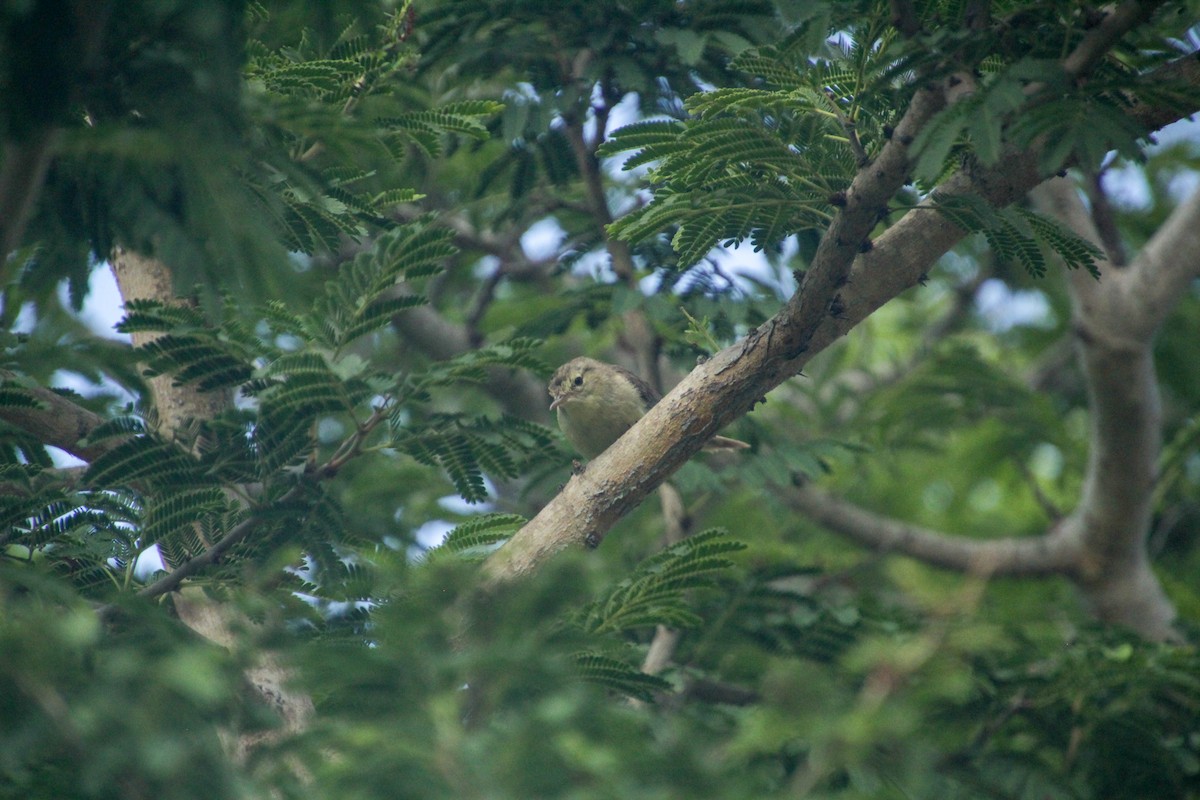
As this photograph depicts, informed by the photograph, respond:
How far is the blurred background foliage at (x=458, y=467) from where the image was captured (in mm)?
2260

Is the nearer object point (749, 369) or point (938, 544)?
point (749, 369)

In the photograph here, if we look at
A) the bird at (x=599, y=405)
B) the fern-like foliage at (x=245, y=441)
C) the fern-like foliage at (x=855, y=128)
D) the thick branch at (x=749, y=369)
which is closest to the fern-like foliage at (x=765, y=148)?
the fern-like foliage at (x=855, y=128)

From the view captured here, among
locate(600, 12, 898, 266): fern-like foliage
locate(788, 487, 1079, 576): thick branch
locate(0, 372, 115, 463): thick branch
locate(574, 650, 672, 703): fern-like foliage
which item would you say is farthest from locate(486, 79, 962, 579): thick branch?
locate(788, 487, 1079, 576): thick branch

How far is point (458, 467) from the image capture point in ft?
14.7

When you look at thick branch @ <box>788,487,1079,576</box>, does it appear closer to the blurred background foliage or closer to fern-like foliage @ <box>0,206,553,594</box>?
the blurred background foliage

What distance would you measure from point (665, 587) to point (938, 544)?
3929mm

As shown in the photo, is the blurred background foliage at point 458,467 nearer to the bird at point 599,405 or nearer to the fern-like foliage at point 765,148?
the fern-like foliage at point 765,148

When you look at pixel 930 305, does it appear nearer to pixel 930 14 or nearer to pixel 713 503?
pixel 713 503

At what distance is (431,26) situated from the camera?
212 inches

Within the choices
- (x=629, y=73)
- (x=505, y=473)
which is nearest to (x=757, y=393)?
(x=505, y=473)

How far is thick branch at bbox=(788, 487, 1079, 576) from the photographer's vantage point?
7457 mm

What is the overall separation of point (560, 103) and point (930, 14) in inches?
90.2

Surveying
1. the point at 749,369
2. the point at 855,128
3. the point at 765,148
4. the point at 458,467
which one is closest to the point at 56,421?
the point at 458,467

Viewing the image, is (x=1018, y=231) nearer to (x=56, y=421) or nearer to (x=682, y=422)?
(x=682, y=422)
